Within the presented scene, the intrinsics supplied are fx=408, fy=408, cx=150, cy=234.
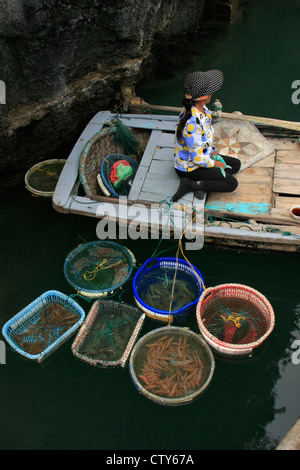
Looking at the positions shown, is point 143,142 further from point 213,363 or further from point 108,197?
point 213,363

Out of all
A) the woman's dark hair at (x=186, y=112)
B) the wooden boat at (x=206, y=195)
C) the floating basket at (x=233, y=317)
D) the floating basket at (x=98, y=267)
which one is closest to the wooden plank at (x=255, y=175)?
Answer: the wooden boat at (x=206, y=195)

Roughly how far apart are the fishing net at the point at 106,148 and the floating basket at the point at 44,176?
2.57ft

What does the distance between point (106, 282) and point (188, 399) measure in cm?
186

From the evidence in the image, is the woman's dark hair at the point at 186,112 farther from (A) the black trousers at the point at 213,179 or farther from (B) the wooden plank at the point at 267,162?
(B) the wooden plank at the point at 267,162

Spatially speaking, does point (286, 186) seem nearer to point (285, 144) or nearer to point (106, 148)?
point (285, 144)

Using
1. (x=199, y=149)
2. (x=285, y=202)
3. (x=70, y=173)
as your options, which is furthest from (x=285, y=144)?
(x=70, y=173)

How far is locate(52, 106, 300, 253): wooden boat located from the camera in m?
5.23

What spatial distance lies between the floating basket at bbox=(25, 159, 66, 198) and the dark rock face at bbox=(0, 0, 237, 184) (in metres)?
0.51

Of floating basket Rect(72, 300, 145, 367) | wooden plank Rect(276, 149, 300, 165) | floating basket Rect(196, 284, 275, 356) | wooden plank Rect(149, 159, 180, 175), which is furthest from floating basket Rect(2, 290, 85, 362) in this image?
wooden plank Rect(276, 149, 300, 165)

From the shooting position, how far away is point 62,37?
5.93m

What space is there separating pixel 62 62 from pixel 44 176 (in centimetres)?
175

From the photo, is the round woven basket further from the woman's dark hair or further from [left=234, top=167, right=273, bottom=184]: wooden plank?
[left=234, top=167, right=273, bottom=184]: wooden plank

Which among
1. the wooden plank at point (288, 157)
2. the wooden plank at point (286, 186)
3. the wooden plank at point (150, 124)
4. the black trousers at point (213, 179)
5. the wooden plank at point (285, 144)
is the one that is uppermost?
the wooden plank at point (150, 124)

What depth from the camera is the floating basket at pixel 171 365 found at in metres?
4.43
